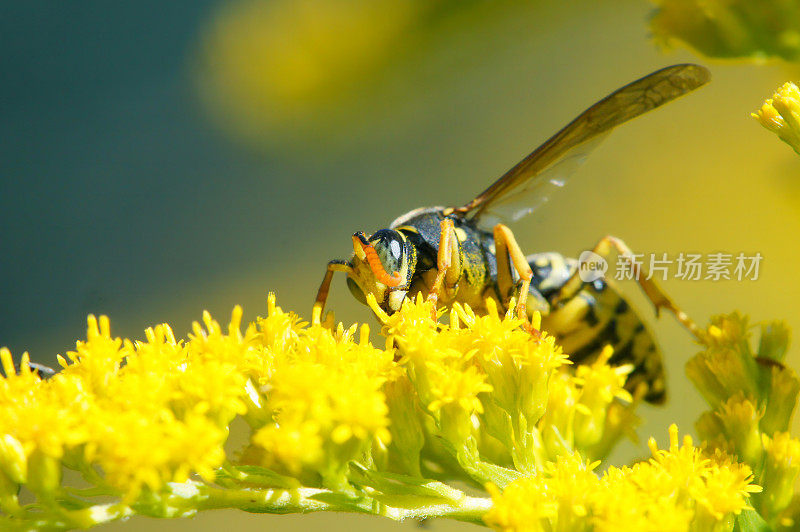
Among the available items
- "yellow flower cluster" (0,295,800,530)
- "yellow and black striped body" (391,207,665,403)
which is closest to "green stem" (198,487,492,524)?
"yellow flower cluster" (0,295,800,530)

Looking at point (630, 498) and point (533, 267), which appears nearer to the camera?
point (630, 498)

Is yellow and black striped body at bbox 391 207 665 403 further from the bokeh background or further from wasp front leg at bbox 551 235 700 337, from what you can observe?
the bokeh background

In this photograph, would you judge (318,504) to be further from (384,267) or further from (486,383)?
(384,267)

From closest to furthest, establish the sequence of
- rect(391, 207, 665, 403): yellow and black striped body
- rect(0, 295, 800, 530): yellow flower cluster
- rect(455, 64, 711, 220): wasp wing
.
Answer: rect(0, 295, 800, 530): yellow flower cluster
rect(455, 64, 711, 220): wasp wing
rect(391, 207, 665, 403): yellow and black striped body

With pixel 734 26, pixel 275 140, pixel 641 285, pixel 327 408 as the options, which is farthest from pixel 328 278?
pixel 275 140

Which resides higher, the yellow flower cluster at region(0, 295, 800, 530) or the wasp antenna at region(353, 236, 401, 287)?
the wasp antenna at region(353, 236, 401, 287)

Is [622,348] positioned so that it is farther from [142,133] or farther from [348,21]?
[142,133]
